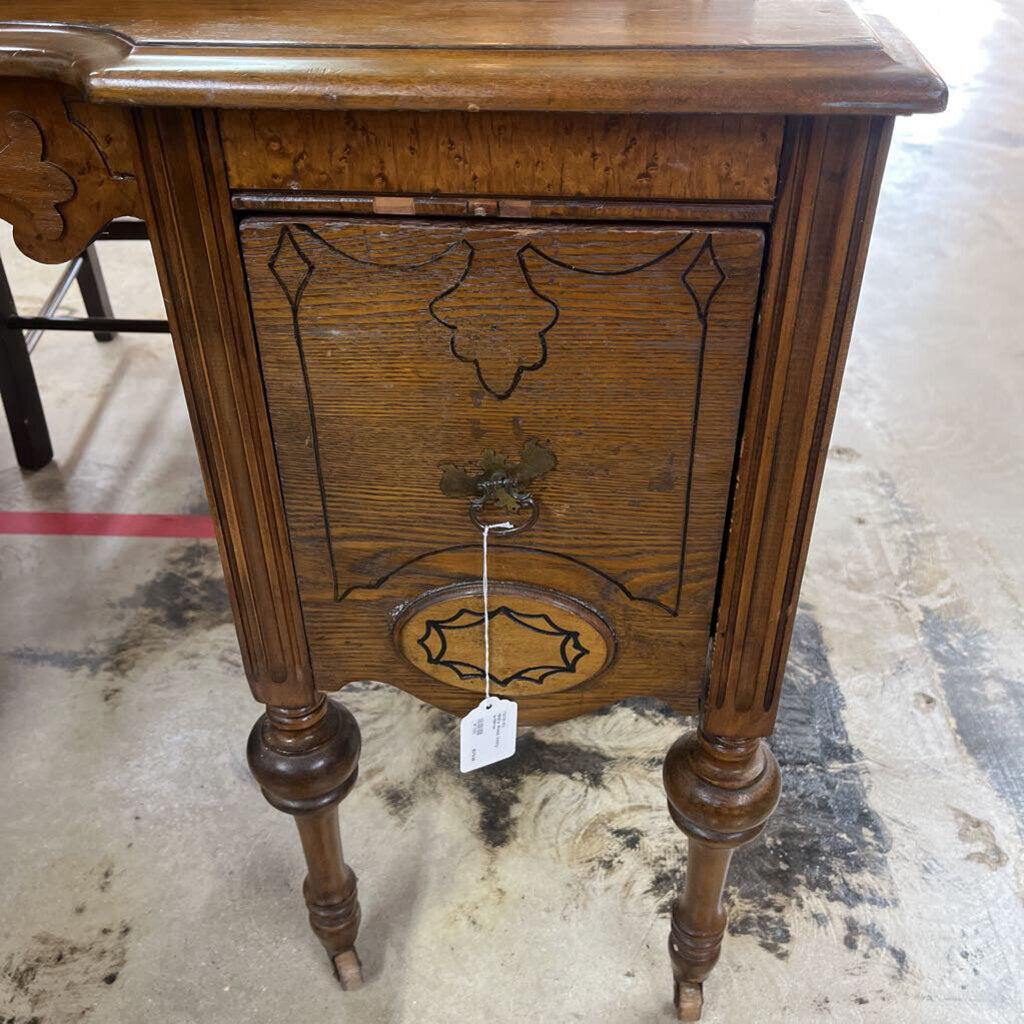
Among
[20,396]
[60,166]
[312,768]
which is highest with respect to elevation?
[60,166]

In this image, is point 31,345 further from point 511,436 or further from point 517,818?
point 511,436

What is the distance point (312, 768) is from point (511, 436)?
Result: 0.39 m

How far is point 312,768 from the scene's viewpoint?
912mm

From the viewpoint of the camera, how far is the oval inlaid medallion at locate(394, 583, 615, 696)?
2.61ft

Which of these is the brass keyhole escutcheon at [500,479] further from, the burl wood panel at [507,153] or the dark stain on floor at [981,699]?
the dark stain on floor at [981,699]

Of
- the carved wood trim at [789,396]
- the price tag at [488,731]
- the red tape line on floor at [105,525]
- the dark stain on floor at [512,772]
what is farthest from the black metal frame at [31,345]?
the carved wood trim at [789,396]

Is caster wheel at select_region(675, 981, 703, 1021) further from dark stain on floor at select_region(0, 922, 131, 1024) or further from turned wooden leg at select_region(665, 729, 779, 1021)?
dark stain on floor at select_region(0, 922, 131, 1024)

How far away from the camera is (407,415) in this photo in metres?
0.71

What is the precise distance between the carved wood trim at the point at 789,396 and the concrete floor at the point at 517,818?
1.39ft

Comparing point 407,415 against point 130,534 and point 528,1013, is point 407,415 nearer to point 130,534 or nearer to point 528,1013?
point 528,1013

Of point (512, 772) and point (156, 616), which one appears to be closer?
point (512, 772)

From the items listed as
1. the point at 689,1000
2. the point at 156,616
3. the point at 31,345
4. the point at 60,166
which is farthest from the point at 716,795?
the point at 31,345

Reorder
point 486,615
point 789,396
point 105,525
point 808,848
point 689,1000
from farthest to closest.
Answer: point 105,525 < point 808,848 < point 689,1000 < point 486,615 < point 789,396

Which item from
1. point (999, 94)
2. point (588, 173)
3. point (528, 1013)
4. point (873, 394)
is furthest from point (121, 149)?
point (999, 94)
